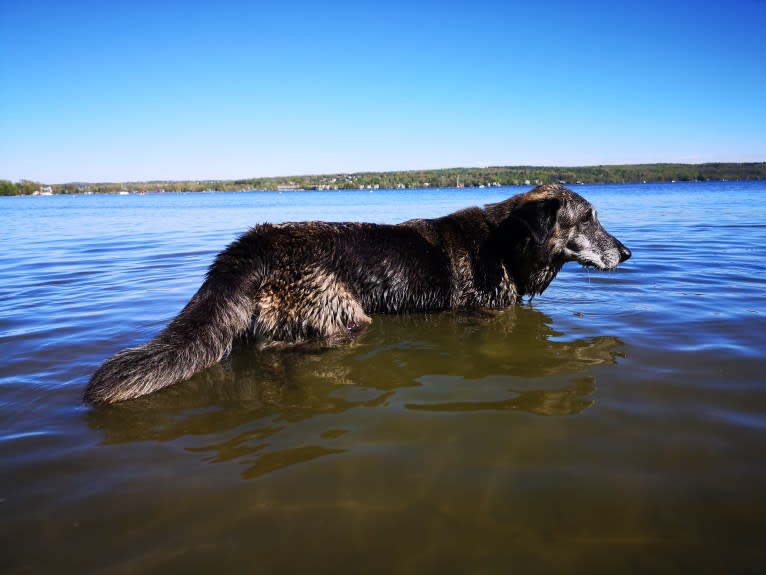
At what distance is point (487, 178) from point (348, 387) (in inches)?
4919

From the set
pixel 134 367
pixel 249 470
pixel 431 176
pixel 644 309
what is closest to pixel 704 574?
pixel 249 470

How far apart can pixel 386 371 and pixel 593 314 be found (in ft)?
11.7

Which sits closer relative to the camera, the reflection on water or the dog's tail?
the reflection on water

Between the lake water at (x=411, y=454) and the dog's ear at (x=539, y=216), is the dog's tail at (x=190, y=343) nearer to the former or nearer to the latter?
the lake water at (x=411, y=454)

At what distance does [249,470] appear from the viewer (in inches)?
121

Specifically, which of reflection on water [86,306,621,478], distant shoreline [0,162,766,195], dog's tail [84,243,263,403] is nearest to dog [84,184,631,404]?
dog's tail [84,243,263,403]

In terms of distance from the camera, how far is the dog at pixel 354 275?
4211 mm

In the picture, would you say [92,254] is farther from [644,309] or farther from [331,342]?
[644,309]

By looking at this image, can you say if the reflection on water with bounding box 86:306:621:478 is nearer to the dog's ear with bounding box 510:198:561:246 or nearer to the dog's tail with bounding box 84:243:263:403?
the dog's tail with bounding box 84:243:263:403

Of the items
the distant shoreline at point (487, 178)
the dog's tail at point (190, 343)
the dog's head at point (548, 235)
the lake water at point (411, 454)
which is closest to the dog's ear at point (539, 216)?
the dog's head at point (548, 235)

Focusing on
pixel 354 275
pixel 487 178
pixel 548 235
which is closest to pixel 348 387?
pixel 354 275

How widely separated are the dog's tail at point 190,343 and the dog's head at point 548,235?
3.79m

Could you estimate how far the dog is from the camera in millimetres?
4211

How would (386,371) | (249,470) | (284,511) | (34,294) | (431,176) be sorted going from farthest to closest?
(431,176)
(34,294)
(386,371)
(249,470)
(284,511)
